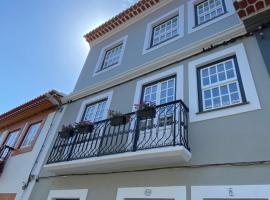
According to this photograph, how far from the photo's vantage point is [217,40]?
6.34 meters

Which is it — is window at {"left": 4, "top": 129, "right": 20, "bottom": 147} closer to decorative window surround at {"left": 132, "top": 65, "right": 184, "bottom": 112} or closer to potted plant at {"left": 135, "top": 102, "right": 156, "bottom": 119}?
decorative window surround at {"left": 132, "top": 65, "right": 184, "bottom": 112}

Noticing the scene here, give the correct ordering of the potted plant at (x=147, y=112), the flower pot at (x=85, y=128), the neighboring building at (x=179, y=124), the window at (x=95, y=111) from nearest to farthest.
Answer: the neighboring building at (x=179, y=124) < the potted plant at (x=147, y=112) < the flower pot at (x=85, y=128) < the window at (x=95, y=111)

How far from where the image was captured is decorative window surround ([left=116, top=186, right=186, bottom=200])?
Result: 15.2 feet

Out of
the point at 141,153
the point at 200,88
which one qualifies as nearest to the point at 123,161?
the point at 141,153

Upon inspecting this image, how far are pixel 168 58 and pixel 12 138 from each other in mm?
8967

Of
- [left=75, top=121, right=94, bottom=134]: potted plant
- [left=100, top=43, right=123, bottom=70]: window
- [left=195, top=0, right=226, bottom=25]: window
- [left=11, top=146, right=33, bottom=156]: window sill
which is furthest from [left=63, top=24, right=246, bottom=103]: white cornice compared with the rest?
[left=11, top=146, right=33, bottom=156]: window sill

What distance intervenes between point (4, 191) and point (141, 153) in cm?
677

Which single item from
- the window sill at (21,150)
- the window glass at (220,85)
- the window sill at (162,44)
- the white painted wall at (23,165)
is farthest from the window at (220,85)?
the window sill at (21,150)

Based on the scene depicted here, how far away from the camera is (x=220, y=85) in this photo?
5652 millimetres

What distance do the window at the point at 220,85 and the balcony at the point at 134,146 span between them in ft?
2.25

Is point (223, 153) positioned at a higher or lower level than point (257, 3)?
lower

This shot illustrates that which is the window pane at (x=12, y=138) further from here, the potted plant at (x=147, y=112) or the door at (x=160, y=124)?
the potted plant at (x=147, y=112)

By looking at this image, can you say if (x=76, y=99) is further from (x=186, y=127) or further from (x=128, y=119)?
(x=186, y=127)

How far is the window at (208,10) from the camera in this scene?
760 centimetres
